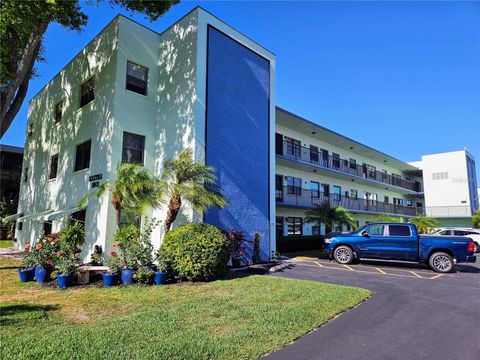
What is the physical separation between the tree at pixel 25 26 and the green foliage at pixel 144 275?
26.9ft

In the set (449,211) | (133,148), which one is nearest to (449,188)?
(449,211)

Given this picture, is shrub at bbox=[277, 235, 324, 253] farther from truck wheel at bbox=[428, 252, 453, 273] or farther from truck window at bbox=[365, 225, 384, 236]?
truck wheel at bbox=[428, 252, 453, 273]

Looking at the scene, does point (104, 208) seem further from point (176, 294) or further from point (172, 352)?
point (172, 352)

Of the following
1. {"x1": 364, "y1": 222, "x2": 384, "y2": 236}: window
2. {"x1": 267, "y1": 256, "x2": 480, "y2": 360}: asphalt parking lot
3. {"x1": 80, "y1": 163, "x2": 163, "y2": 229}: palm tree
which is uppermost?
{"x1": 80, "y1": 163, "x2": 163, "y2": 229}: palm tree

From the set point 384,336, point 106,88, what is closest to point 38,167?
point 106,88

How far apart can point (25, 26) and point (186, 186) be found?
850cm

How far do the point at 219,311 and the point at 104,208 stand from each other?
27.0 ft

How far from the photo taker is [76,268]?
31.2ft

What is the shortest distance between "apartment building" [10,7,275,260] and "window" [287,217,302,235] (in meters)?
8.14

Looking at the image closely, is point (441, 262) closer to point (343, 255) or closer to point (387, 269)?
point (387, 269)

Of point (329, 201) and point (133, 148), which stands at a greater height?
point (133, 148)

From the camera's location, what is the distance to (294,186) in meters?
24.6

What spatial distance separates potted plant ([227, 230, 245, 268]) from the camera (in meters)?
12.9

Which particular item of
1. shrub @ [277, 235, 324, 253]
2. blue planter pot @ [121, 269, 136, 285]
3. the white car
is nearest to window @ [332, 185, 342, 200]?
shrub @ [277, 235, 324, 253]
